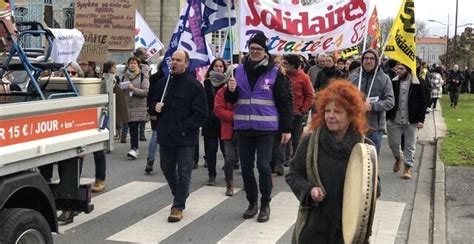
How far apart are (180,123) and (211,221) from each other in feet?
3.64

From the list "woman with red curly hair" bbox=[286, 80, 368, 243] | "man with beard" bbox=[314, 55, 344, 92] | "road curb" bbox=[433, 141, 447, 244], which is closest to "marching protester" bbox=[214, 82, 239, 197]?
"road curb" bbox=[433, 141, 447, 244]

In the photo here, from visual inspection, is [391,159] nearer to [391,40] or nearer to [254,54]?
[391,40]

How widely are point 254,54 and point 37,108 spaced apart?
8.83ft

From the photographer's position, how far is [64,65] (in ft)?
17.5

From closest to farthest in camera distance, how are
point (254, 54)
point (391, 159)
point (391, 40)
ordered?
point (254, 54)
point (391, 40)
point (391, 159)

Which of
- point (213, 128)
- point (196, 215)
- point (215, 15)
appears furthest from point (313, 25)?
point (196, 215)

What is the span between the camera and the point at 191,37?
775cm

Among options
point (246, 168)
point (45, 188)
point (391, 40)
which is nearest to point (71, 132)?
point (45, 188)

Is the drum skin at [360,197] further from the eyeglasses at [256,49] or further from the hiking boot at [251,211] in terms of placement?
the hiking boot at [251,211]

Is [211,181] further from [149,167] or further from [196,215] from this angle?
[196,215]

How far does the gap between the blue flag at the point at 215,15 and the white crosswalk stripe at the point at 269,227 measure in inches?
92.3

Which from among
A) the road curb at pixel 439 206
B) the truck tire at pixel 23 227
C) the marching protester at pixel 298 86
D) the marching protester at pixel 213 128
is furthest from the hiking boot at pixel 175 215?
the marching protester at pixel 298 86

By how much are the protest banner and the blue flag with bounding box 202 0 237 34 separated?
742 mm

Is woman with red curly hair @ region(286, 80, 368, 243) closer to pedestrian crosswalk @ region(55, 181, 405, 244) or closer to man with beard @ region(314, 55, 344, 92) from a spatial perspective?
pedestrian crosswalk @ region(55, 181, 405, 244)
